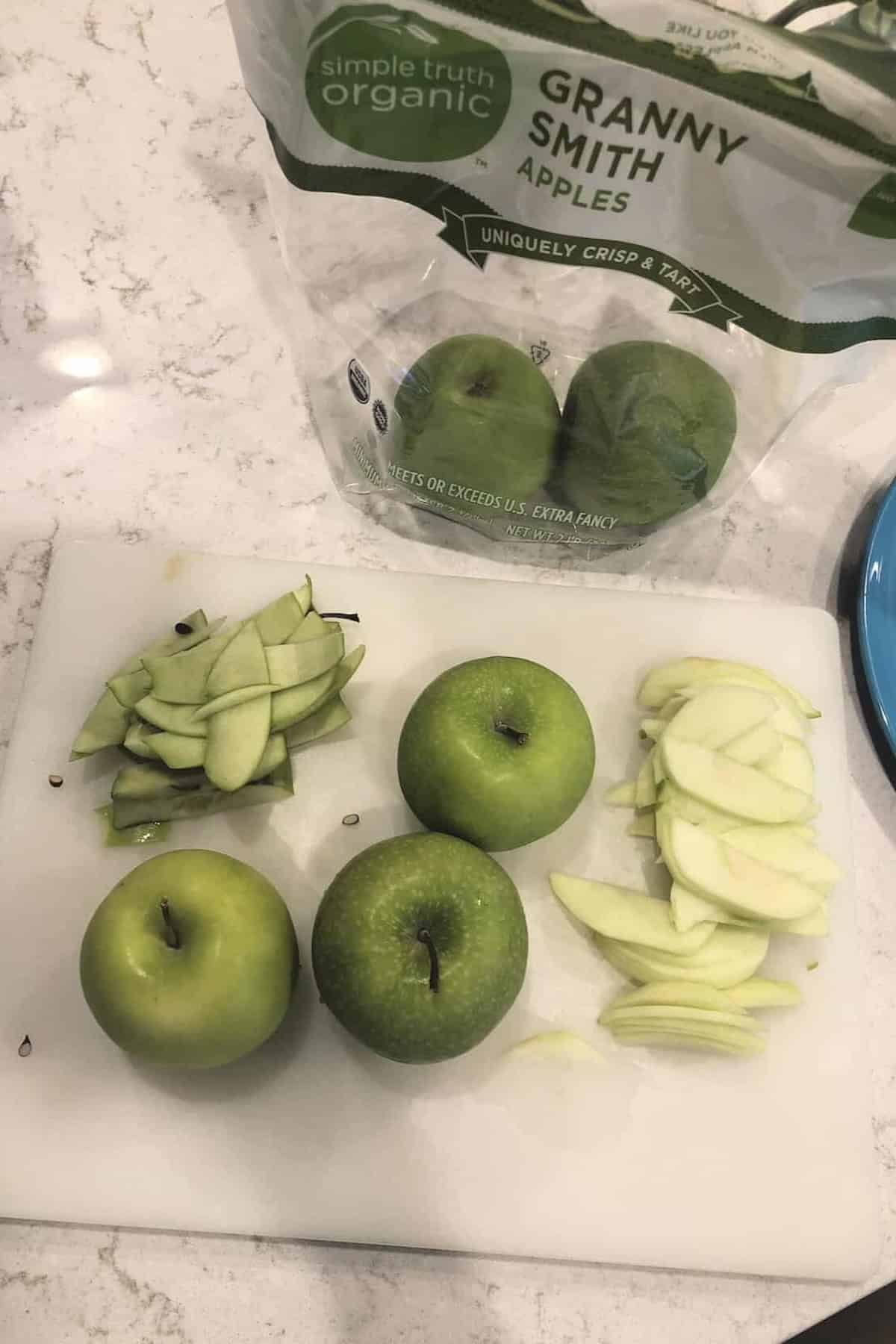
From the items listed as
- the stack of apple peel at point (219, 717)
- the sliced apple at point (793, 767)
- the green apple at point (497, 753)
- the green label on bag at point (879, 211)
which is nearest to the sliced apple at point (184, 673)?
the stack of apple peel at point (219, 717)

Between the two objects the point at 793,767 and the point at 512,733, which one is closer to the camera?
the point at 512,733

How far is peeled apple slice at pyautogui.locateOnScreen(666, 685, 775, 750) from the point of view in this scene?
99 cm

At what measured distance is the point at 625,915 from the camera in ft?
3.12

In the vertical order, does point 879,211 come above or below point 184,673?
above

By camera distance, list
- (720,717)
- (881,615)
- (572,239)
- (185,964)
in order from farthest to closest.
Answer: (881,615), (720,717), (572,239), (185,964)

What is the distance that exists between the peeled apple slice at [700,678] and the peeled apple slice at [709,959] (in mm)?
253

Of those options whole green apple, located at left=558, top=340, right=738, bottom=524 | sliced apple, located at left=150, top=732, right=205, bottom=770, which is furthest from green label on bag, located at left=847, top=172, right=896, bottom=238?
sliced apple, located at left=150, top=732, right=205, bottom=770

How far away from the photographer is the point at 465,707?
895 millimetres

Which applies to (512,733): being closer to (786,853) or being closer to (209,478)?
(786,853)

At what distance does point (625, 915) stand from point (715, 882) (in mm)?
92

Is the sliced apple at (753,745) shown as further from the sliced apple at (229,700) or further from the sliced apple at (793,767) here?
the sliced apple at (229,700)

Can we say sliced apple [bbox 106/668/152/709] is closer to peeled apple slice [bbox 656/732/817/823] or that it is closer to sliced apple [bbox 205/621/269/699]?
sliced apple [bbox 205/621/269/699]

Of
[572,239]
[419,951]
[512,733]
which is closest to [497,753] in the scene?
[512,733]

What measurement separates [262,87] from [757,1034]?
978 mm
